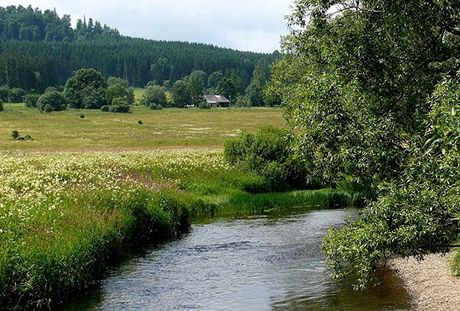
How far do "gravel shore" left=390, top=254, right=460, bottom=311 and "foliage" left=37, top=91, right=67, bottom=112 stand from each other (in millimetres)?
128054

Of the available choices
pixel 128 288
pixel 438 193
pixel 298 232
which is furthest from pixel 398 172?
pixel 298 232

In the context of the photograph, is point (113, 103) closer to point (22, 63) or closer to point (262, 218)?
point (22, 63)

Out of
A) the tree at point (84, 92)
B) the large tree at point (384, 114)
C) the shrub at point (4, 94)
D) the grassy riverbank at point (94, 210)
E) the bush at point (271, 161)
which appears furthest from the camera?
the shrub at point (4, 94)

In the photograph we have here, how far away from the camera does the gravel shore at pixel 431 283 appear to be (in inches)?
759

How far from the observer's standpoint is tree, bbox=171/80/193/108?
19025 cm

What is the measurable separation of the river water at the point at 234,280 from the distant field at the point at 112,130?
145 ft

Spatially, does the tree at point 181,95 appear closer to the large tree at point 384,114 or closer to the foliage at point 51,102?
the foliage at point 51,102

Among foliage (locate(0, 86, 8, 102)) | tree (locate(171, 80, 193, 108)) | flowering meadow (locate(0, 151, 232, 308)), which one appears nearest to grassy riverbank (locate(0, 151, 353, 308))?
flowering meadow (locate(0, 151, 232, 308))

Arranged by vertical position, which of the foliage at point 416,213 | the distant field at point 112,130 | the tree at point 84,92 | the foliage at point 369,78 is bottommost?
the distant field at point 112,130

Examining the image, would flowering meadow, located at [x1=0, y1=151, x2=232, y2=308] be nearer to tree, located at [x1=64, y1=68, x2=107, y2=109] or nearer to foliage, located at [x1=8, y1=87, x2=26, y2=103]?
tree, located at [x1=64, y1=68, x2=107, y2=109]

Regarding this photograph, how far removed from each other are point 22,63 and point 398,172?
190m

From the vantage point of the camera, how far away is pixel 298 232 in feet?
107

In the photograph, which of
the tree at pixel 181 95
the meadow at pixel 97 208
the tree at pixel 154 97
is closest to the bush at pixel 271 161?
the meadow at pixel 97 208

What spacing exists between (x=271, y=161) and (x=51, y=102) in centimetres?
11003
